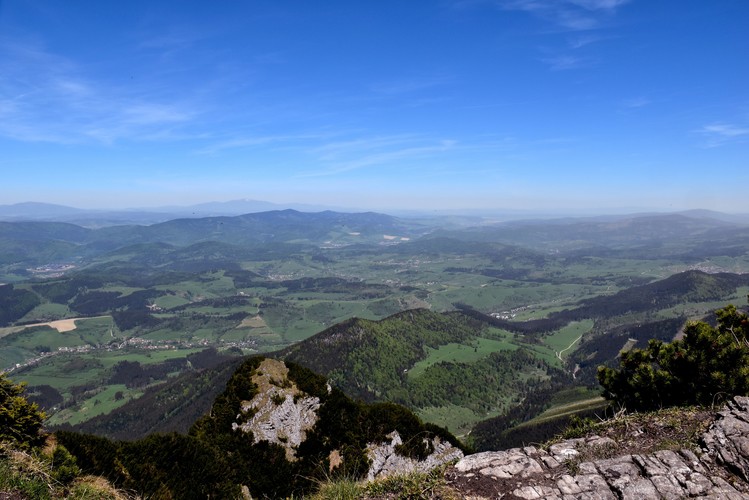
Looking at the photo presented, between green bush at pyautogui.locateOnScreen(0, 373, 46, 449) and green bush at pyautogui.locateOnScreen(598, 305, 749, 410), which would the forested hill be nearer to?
green bush at pyautogui.locateOnScreen(598, 305, 749, 410)

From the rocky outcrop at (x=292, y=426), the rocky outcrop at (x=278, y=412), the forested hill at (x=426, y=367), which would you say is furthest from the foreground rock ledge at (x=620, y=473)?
the forested hill at (x=426, y=367)

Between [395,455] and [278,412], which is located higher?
[278,412]

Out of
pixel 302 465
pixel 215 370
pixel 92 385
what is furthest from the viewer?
pixel 92 385

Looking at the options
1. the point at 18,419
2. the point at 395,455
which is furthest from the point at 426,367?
the point at 18,419

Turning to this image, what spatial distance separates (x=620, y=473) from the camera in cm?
758

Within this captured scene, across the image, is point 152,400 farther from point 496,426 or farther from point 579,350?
point 579,350

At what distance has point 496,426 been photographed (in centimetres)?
10756

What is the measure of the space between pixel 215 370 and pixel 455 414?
84.2 meters

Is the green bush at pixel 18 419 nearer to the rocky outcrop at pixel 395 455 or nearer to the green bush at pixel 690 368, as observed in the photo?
the rocky outcrop at pixel 395 455

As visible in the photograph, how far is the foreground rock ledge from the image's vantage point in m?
7.04

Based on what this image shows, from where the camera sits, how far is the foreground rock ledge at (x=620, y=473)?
704cm

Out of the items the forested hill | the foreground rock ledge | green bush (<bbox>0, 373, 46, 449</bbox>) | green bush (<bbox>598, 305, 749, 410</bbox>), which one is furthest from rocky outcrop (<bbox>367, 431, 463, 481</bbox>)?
the forested hill

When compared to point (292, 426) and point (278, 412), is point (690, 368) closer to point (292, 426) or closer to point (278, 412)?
point (292, 426)

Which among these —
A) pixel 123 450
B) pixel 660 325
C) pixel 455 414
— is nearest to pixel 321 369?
pixel 455 414
